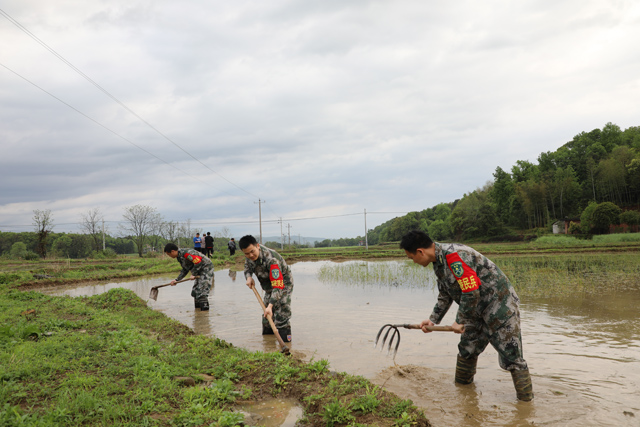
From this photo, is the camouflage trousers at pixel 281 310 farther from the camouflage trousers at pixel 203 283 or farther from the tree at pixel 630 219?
the tree at pixel 630 219

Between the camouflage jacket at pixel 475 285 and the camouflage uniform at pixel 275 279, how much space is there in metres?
2.74

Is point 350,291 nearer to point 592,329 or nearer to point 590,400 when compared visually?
point 592,329

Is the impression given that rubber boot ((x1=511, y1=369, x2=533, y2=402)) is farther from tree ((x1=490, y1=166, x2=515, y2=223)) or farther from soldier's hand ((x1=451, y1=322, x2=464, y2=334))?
tree ((x1=490, y1=166, x2=515, y2=223))

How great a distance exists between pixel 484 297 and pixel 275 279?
3134mm

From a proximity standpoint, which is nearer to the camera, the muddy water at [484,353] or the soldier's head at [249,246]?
the muddy water at [484,353]

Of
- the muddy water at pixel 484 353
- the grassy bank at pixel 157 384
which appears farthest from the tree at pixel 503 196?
the grassy bank at pixel 157 384

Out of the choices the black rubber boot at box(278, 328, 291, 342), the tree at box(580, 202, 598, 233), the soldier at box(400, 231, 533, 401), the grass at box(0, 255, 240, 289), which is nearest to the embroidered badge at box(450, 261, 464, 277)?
the soldier at box(400, 231, 533, 401)

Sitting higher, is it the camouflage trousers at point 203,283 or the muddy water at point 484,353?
the camouflage trousers at point 203,283

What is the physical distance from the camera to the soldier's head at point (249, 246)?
→ 579cm

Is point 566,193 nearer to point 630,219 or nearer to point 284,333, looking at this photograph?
point 630,219

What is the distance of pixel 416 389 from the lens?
442cm

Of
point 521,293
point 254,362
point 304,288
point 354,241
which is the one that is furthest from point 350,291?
point 354,241

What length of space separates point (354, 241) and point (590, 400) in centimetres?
10423

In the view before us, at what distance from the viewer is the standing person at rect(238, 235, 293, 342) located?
5902 mm
